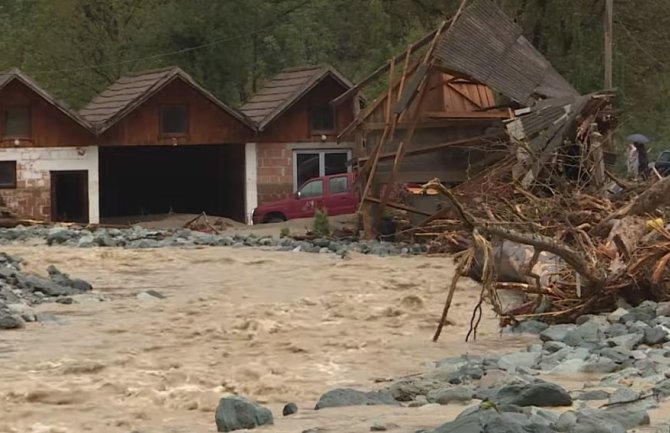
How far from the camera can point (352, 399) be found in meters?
9.07

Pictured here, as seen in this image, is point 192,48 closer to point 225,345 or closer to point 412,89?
point 412,89

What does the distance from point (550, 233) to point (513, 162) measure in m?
7.18

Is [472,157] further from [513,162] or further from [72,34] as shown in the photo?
[72,34]

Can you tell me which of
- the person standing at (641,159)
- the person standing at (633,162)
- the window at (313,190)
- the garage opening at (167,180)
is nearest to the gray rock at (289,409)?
the person standing at (633,162)

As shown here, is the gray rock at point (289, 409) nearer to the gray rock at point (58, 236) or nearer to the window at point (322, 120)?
the gray rock at point (58, 236)

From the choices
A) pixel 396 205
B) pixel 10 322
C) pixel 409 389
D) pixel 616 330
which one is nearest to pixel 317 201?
pixel 396 205

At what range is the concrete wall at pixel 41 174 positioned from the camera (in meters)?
36.1

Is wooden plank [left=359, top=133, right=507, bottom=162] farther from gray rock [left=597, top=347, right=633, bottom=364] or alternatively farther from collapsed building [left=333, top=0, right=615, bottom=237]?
gray rock [left=597, top=347, right=633, bottom=364]

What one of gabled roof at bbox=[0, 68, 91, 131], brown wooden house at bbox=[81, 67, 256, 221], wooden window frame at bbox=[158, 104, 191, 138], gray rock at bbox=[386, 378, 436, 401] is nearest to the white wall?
brown wooden house at bbox=[81, 67, 256, 221]

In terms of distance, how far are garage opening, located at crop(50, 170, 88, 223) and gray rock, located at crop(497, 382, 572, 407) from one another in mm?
29789

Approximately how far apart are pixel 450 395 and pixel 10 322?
7137 mm

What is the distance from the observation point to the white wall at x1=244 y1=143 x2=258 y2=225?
126ft

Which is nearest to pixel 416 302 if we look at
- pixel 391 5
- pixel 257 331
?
pixel 257 331

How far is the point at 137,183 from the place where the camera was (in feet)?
138
